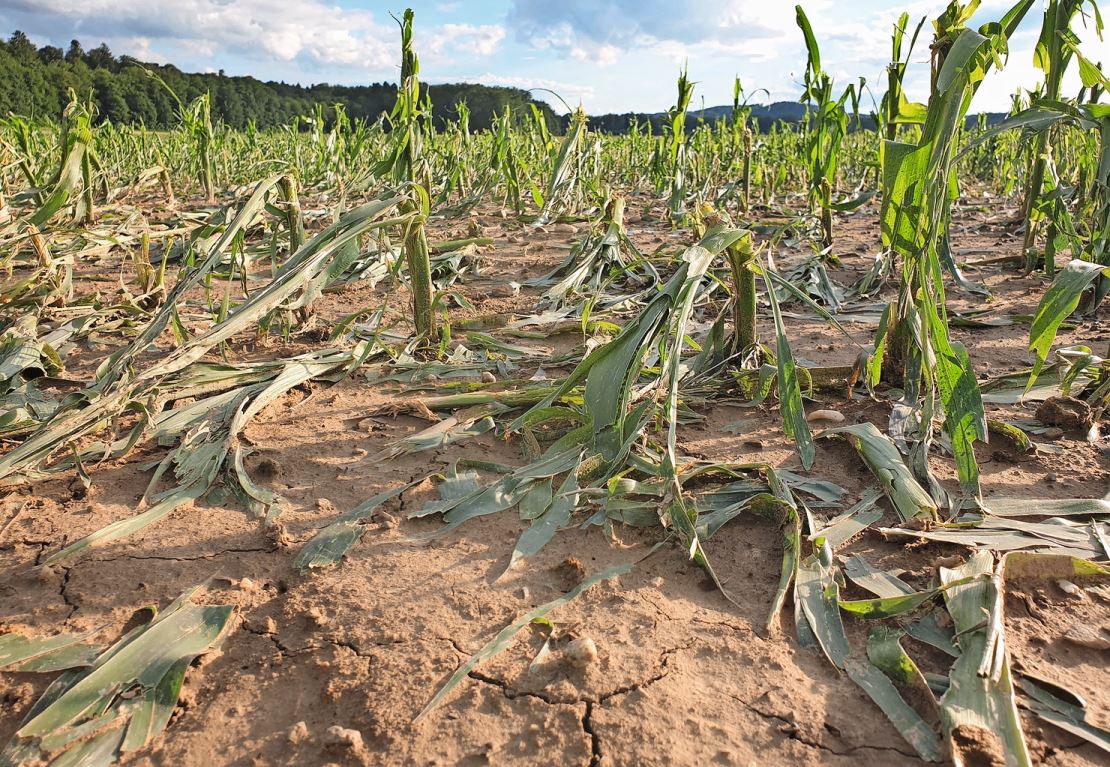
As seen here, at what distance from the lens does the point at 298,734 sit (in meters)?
1.02

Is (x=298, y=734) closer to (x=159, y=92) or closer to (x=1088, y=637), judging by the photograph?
(x=1088, y=637)

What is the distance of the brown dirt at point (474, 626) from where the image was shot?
3.28ft

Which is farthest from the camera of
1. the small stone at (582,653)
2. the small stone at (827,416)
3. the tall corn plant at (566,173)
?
the tall corn plant at (566,173)

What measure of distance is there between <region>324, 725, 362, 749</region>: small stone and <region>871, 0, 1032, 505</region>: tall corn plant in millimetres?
1188

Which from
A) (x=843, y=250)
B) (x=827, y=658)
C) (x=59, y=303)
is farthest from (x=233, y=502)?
(x=843, y=250)

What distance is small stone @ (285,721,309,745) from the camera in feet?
3.32

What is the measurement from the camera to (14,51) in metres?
36.2

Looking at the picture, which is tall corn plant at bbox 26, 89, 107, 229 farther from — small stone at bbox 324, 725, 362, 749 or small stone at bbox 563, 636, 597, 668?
small stone at bbox 563, 636, 597, 668

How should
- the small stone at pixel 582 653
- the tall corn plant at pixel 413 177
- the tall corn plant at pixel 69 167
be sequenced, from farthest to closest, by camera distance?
the tall corn plant at pixel 69 167 → the tall corn plant at pixel 413 177 → the small stone at pixel 582 653

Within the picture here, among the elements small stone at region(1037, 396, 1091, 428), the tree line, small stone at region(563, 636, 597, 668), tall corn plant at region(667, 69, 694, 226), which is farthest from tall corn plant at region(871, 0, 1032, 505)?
the tree line

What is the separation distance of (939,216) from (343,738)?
1.40 meters

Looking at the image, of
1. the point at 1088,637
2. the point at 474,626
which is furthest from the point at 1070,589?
the point at 474,626

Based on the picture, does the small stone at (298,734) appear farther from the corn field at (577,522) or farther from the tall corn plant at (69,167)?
the tall corn plant at (69,167)

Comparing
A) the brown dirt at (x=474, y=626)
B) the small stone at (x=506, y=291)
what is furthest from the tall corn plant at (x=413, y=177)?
the brown dirt at (x=474, y=626)
